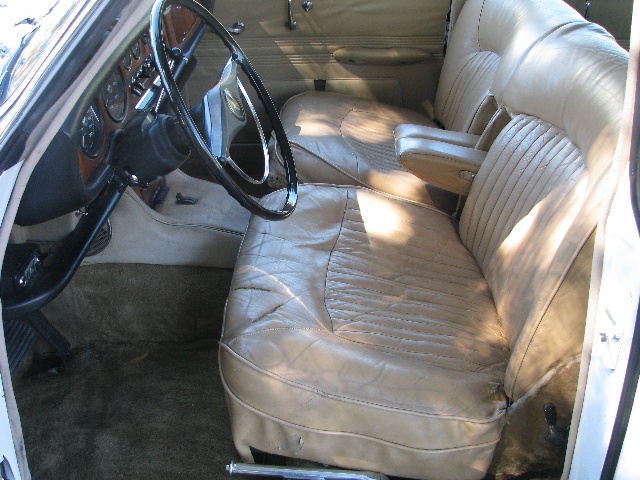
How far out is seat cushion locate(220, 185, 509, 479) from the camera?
1.28 m

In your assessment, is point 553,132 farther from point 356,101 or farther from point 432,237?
point 356,101

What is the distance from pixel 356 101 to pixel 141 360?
141 centimetres

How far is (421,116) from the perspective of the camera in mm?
2783

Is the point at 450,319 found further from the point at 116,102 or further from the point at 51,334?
the point at 51,334

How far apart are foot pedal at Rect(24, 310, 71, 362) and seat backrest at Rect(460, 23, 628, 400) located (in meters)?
1.28

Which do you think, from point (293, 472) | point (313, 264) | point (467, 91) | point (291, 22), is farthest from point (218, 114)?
point (291, 22)

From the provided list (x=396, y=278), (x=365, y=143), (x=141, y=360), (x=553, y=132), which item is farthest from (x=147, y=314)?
(x=553, y=132)

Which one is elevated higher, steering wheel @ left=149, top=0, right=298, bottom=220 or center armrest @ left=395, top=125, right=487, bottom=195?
steering wheel @ left=149, top=0, right=298, bottom=220

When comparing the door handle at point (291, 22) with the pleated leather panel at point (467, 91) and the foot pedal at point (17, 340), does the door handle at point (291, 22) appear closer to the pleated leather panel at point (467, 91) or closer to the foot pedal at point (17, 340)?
the pleated leather panel at point (467, 91)

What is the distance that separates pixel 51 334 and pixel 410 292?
1.11 meters

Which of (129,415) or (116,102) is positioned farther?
(129,415)

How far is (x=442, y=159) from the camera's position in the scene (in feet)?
6.24

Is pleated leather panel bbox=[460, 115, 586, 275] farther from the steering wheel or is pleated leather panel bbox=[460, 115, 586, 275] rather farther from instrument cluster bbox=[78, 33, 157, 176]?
instrument cluster bbox=[78, 33, 157, 176]

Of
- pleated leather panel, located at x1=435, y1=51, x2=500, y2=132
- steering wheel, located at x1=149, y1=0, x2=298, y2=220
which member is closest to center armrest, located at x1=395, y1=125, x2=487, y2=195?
pleated leather panel, located at x1=435, y1=51, x2=500, y2=132
